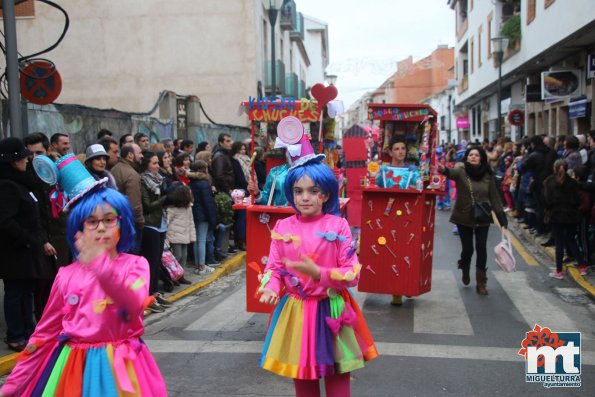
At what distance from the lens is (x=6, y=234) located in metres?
5.75

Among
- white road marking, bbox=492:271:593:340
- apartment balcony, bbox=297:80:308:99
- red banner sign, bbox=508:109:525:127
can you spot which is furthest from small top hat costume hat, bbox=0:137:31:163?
apartment balcony, bbox=297:80:308:99

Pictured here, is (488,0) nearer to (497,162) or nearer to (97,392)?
(497,162)

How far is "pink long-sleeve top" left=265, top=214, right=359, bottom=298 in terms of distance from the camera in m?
3.67

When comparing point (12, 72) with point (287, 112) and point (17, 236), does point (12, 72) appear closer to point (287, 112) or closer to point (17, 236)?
point (17, 236)

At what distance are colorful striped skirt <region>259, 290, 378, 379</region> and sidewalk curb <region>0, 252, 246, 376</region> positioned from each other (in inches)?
123

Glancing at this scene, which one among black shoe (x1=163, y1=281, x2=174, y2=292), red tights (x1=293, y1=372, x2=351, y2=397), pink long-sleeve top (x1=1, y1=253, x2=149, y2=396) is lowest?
black shoe (x1=163, y1=281, x2=174, y2=292)

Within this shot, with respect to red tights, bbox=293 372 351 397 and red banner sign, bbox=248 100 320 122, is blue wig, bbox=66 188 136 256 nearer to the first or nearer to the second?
red tights, bbox=293 372 351 397

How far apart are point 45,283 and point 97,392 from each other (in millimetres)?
3994

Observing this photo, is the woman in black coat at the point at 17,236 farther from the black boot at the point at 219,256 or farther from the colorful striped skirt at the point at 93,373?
the black boot at the point at 219,256

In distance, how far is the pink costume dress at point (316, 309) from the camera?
11.6 feet

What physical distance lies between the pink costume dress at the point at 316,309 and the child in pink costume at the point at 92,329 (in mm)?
790

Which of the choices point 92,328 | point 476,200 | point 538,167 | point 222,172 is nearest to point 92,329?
point 92,328

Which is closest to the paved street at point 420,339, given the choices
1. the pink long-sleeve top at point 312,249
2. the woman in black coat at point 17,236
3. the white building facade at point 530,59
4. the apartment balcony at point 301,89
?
the woman in black coat at point 17,236

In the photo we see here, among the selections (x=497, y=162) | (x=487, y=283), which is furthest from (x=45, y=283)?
(x=497, y=162)
